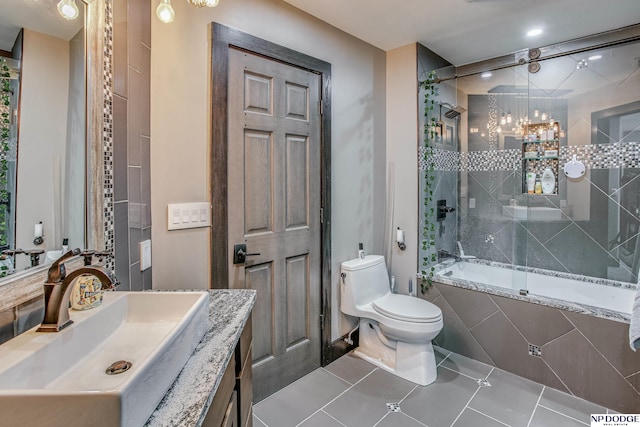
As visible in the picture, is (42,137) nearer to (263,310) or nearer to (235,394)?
(235,394)

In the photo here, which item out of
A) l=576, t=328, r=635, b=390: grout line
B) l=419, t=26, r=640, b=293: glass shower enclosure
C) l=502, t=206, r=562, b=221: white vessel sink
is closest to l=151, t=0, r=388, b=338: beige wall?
l=419, t=26, r=640, b=293: glass shower enclosure

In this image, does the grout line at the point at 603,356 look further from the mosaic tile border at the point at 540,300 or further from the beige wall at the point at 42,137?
the beige wall at the point at 42,137

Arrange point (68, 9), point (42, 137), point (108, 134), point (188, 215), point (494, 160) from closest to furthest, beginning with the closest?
point (42, 137), point (68, 9), point (108, 134), point (188, 215), point (494, 160)

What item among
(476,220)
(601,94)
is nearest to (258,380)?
(476,220)

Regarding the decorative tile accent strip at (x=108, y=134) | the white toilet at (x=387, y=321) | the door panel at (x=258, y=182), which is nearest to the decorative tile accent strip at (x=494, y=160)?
the white toilet at (x=387, y=321)

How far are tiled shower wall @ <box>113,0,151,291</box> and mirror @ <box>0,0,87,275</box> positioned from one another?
6.8 inches

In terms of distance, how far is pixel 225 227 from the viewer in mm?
1790

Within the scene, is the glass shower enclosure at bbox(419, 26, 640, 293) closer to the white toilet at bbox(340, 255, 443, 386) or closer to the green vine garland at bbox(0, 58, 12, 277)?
the white toilet at bbox(340, 255, 443, 386)

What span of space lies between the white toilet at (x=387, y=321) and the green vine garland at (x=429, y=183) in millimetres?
381

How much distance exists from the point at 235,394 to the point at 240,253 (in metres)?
0.87

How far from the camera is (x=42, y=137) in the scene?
92cm

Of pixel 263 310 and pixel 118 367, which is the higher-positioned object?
pixel 118 367

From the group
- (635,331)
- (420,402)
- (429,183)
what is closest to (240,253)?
(420,402)

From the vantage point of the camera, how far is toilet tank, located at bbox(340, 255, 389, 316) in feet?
7.81
